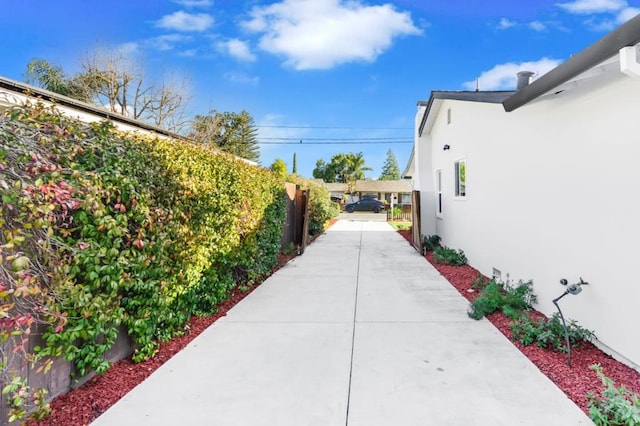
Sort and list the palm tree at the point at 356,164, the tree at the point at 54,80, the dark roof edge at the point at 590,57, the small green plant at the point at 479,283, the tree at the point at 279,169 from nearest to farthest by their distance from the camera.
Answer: the dark roof edge at the point at 590,57
the small green plant at the point at 479,283
the tree at the point at 279,169
the tree at the point at 54,80
the palm tree at the point at 356,164

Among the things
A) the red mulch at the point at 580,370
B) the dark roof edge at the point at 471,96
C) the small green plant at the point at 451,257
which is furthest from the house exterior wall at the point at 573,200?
the small green plant at the point at 451,257

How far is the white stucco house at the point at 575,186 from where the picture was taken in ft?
10.7

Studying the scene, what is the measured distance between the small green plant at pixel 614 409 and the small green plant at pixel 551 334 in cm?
96

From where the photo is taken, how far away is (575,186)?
407cm

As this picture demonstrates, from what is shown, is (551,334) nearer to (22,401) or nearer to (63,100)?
(22,401)

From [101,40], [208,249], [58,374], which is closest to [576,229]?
[208,249]

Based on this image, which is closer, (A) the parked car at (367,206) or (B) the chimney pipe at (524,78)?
(B) the chimney pipe at (524,78)

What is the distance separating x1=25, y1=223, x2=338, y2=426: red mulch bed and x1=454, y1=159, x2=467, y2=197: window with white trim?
7139mm

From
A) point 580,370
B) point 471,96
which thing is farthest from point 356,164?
point 580,370

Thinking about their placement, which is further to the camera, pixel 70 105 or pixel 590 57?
pixel 70 105

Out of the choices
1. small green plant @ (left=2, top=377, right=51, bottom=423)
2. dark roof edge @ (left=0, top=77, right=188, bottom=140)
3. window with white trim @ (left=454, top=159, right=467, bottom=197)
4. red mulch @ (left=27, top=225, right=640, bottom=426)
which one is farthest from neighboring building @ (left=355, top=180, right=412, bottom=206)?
small green plant @ (left=2, top=377, right=51, bottom=423)

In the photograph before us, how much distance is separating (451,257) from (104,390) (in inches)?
297

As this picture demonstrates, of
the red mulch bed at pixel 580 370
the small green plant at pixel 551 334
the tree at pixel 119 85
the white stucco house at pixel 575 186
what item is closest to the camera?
the red mulch bed at pixel 580 370

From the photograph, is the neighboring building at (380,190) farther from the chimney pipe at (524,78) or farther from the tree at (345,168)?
the chimney pipe at (524,78)
